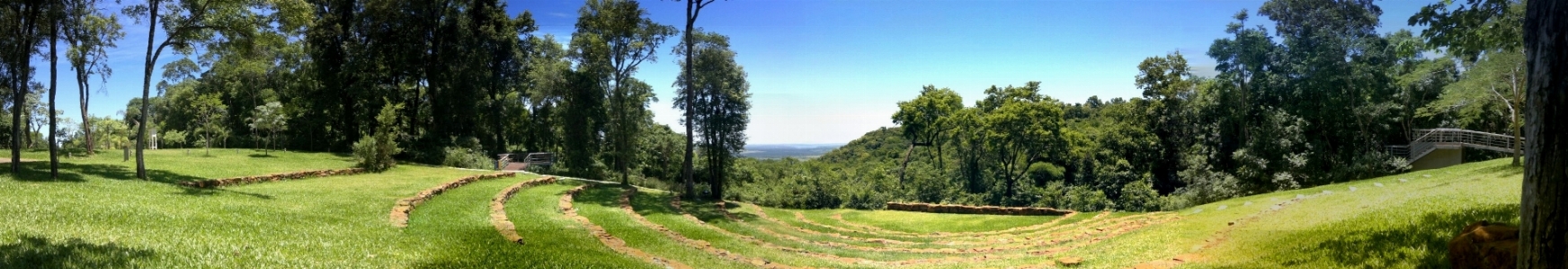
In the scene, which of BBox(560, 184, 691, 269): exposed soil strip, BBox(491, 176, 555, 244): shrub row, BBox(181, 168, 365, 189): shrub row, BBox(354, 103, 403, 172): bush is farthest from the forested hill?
BBox(560, 184, 691, 269): exposed soil strip

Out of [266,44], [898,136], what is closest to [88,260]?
[266,44]

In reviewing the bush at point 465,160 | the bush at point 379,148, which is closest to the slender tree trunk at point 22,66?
the bush at point 379,148

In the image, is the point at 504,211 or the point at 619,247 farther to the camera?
the point at 504,211

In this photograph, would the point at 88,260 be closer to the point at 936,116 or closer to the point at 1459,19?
the point at 1459,19

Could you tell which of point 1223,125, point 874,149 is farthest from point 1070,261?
point 874,149

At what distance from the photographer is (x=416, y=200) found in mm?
12883

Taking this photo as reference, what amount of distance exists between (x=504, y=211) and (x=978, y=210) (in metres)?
14.6

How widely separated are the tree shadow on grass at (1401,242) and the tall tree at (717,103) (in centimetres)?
1808

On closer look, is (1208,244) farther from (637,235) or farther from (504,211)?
(504,211)

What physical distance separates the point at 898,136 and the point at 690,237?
3665 centimetres

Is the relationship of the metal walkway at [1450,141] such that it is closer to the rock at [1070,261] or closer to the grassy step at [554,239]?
the rock at [1070,261]

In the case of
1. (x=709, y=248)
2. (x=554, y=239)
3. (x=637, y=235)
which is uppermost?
(x=554, y=239)

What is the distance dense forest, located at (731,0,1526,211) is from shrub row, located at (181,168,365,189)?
1306 centimetres

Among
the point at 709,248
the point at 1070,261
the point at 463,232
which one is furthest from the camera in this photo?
the point at 709,248
